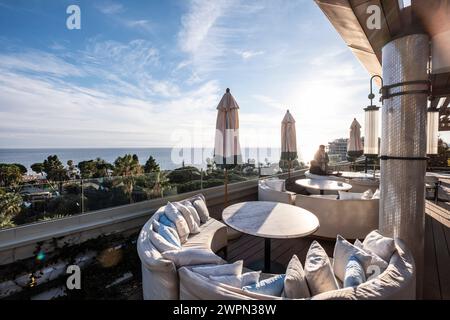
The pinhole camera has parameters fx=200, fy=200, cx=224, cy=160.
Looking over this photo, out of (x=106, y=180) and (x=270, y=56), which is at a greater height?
(x=270, y=56)

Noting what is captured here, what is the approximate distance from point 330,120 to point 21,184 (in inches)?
386

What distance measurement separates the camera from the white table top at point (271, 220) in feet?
7.28

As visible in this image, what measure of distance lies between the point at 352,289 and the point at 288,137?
4.72 m

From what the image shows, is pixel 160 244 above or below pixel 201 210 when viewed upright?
above

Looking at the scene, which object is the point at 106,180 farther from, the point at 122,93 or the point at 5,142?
the point at 122,93

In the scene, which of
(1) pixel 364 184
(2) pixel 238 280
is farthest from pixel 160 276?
(1) pixel 364 184

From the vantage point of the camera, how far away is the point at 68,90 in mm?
4812

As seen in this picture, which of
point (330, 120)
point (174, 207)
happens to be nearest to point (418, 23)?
point (174, 207)

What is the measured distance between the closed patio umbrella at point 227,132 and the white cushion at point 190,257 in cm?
213

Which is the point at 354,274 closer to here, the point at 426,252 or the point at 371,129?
the point at 371,129

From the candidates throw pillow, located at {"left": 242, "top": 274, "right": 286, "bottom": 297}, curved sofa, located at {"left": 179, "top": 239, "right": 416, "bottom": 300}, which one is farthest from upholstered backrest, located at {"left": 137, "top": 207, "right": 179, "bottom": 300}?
throw pillow, located at {"left": 242, "top": 274, "right": 286, "bottom": 297}

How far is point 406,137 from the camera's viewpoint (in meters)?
2.06

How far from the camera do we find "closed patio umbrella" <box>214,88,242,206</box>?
11.9 feet
